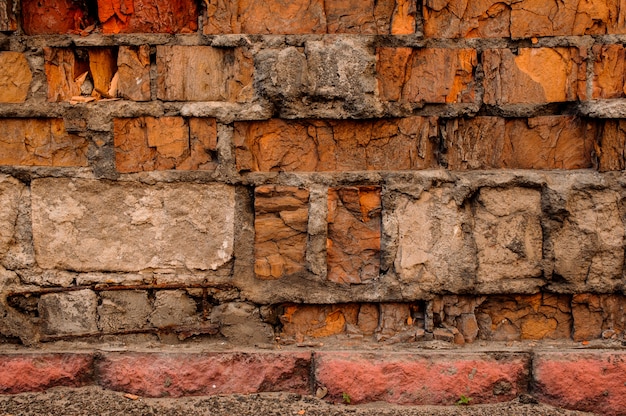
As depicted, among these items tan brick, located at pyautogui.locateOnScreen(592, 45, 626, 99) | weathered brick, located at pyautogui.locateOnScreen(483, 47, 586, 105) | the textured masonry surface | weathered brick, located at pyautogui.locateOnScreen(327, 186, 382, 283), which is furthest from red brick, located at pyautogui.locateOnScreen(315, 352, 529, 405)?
tan brick, located at pyautogui.locateOnScreen(592, 45, 626, 99)

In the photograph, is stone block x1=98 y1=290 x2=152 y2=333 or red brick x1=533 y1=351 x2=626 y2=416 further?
stone block x1=98 y1=290 x2=152 y2=333

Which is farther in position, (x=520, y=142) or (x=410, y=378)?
(x=520, y=142)

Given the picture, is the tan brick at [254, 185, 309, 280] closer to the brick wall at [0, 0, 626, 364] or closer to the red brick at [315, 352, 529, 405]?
the brick wall at [0, 0, 626, 364]

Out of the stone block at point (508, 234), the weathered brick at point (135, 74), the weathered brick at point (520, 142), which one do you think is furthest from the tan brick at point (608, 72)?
the weathered brick at point (135, 74)

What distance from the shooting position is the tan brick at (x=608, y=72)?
241 centimetres

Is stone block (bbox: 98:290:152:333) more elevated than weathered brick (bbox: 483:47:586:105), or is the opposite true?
weathered brick (bbox: 483:47:586:105)

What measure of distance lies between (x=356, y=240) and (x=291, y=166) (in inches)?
16.5

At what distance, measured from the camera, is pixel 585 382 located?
7.78ft

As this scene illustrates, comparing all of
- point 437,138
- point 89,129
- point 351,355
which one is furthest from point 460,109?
point 89,129

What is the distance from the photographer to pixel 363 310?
8.27 feet

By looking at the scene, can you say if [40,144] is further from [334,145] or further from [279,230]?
[334,145]

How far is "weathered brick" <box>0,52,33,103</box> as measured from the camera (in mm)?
2406

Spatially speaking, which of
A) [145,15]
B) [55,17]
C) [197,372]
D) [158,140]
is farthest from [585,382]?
[55,17]

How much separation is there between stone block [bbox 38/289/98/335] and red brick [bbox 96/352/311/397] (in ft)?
0.61
